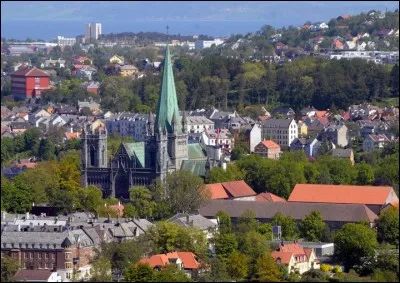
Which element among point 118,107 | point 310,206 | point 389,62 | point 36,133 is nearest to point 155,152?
point 310,206

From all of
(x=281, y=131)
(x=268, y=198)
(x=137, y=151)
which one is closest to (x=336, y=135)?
(x=281, y=131)

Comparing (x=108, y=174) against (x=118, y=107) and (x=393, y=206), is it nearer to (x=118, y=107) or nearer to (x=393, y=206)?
(x=393, y=206)

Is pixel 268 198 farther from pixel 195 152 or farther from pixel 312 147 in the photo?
pixel 312 147

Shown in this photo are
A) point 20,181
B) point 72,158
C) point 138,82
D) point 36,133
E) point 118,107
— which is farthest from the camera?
point 138,82

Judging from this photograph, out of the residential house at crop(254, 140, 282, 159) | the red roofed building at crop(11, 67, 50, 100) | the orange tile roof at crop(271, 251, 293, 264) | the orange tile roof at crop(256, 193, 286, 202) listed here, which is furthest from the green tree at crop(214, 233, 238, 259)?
the red roofed building at crop(11, 67, 50, 100)

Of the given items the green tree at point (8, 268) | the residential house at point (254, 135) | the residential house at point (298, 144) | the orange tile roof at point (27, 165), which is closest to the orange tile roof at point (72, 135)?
the residential house at point (254, 135)

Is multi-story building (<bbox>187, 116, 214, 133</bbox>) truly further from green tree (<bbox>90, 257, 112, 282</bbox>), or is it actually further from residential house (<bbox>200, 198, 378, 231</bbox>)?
green tree (<bbox>90, 257, 112, 282</bbox>)
